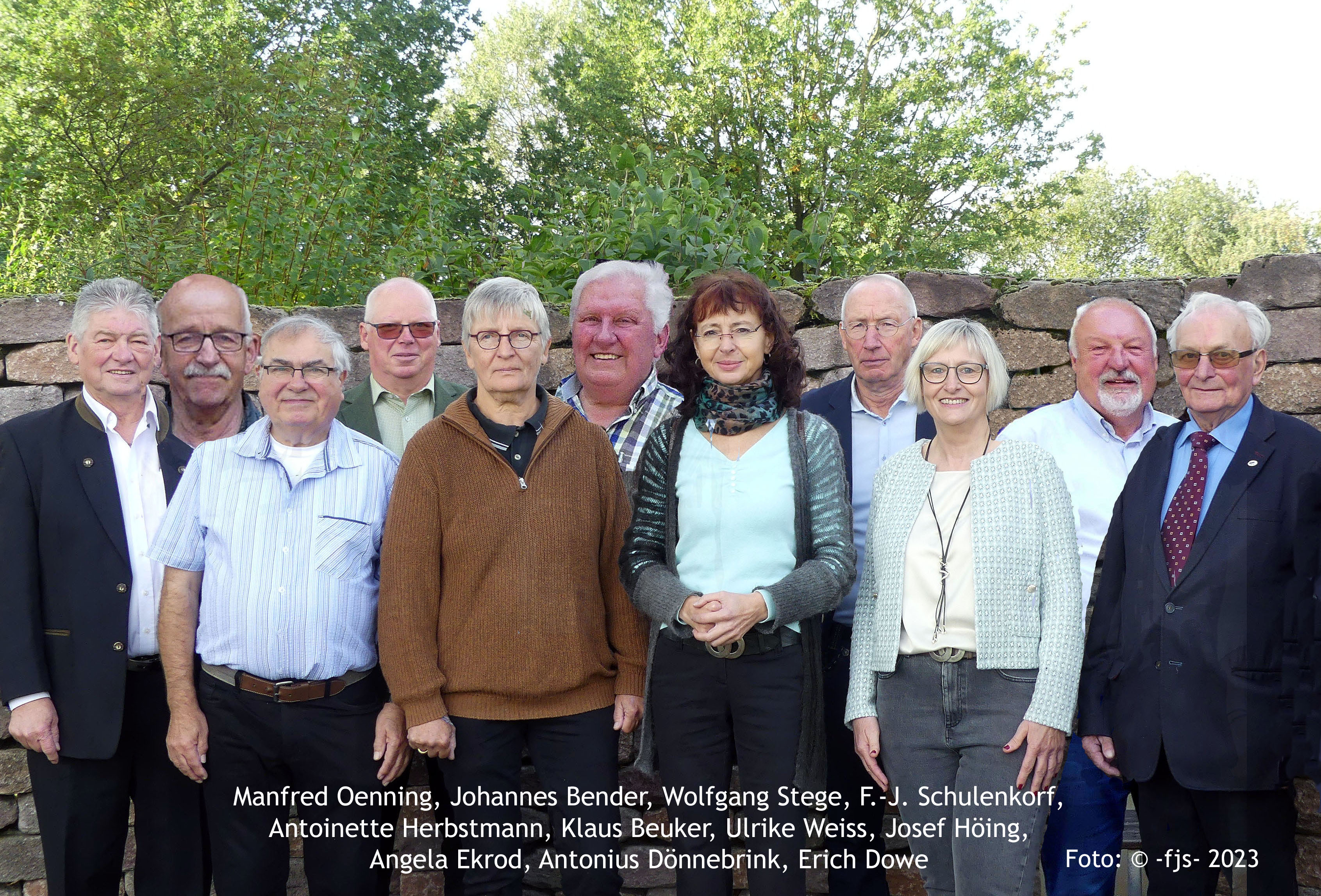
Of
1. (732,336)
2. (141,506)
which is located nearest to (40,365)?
(141,506)

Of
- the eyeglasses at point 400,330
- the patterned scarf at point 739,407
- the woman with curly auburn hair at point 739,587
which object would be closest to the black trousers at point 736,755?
the woman with curly auburn hair at point 739,587

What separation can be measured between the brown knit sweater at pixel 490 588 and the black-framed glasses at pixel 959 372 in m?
0.95

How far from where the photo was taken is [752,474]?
254 cm

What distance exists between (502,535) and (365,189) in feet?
11.1

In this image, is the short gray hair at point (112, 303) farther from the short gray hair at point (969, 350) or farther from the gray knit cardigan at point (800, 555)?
the short gray hair at point (969, 350)

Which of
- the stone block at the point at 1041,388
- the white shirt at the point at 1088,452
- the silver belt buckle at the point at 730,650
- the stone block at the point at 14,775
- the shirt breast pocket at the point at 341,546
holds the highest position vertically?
the stone block at the point at 1041,388

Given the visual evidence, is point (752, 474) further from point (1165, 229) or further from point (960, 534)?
point (1165, 229)

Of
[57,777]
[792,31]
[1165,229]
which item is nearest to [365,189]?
[57,777]

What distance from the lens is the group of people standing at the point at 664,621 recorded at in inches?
95.1

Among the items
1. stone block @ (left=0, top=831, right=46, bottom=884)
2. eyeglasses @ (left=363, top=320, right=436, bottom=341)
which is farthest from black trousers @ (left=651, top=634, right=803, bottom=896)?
stone block @ (left=0, top=831, right=46, bottom=884)

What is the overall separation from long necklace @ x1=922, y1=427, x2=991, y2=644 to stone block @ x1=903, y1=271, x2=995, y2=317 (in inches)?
52.7

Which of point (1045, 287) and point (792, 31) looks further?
point (792, 31)

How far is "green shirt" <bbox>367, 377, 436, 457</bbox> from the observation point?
3.43m

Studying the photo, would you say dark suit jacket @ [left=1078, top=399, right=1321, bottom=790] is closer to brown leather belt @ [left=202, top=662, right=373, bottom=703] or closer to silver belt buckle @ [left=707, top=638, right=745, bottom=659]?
silver belt buckle @ [left=707, top=638, right=745, bottom=659]
